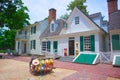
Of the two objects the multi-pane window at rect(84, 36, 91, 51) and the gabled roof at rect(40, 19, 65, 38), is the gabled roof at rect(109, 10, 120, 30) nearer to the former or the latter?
the multi-pane window at rect(84, 36, 91, 51)

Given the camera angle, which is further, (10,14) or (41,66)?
(10,14)

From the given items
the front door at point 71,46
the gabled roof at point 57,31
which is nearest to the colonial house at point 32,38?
the gabled roof at point 57,31

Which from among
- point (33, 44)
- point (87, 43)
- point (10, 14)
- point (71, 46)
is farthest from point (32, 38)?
point (87, 43)

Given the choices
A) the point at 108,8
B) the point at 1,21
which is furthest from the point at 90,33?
the point at 1,21

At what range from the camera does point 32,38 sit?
84.6 ft

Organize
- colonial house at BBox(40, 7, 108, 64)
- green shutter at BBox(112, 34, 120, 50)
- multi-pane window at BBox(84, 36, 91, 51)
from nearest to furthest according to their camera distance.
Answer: green shutter at BBox(112, 34, 120, 50)
colonial house at BBox(40, 7, 108, 64)
multi-pane window at BBox(84, 36, 91, 51)

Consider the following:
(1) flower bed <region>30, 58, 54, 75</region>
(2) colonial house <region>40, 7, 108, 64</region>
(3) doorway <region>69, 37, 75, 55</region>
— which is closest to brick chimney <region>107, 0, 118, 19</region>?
(2) colonial house <region>40, 7, 108, 64</region>

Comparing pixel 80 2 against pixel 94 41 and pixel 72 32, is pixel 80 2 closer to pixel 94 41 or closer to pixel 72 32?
pixel 72 32

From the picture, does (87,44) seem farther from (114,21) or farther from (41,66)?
(41,66)

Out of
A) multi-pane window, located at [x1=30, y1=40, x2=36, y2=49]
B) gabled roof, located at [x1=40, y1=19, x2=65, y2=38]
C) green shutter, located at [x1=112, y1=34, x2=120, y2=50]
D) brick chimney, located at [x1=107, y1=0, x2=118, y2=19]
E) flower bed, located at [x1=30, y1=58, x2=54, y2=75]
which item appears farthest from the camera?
multi-pane window, located at [x1=30, y1=40, x2=36, y2=49]

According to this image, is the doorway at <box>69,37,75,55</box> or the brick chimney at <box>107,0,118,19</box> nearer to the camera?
the brick chimney at <box>107,0,118,19</box>

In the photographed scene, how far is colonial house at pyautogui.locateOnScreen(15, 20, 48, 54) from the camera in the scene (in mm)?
24298

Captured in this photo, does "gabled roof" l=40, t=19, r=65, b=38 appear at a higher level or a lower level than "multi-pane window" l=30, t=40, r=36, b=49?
higher

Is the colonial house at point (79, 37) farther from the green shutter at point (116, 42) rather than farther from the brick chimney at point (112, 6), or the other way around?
the green shutter at point (116, 42)
